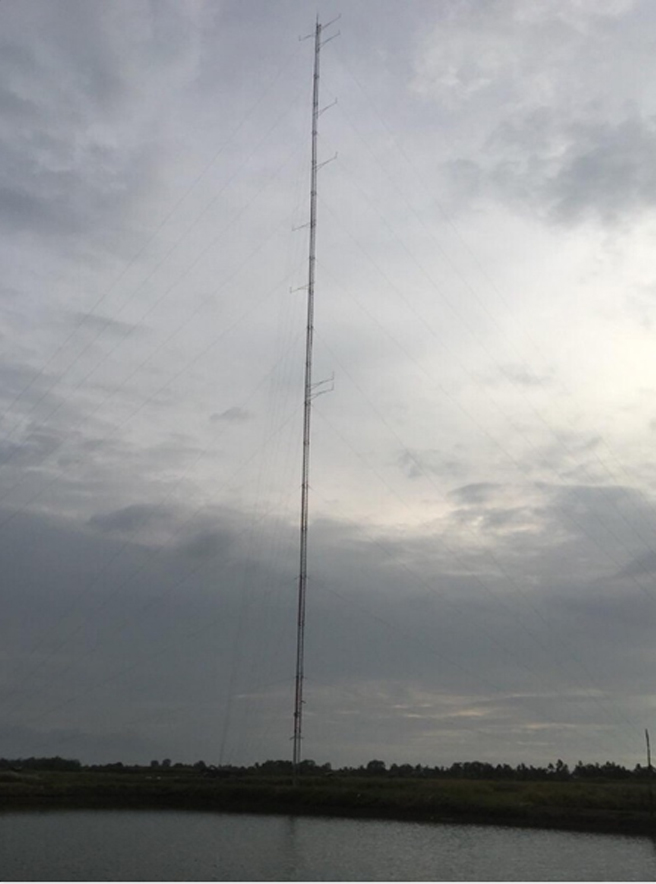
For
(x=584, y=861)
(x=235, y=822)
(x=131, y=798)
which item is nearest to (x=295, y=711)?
(x=235, y=822)

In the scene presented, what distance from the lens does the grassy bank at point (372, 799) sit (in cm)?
4669

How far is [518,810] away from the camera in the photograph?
→ 4809cm

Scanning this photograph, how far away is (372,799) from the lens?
173ft

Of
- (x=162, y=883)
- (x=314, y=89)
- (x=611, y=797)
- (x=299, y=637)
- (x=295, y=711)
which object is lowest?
(x=162, y=883)

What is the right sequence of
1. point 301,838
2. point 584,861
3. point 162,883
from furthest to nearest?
point 301,838 < point 584,861 < point 162,883

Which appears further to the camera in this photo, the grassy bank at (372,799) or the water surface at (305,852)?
the grassy bank at (372,799)

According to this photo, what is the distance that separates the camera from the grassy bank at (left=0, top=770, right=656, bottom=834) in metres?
46.7

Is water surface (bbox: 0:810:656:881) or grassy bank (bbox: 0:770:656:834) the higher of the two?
grassy bank (bbox: 0:770:656:834)

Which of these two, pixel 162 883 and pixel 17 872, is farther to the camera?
pixel 17 872

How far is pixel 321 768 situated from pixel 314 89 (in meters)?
51.4

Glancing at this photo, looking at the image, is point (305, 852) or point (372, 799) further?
point (372, 799)

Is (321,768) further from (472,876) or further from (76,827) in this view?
(472,876)

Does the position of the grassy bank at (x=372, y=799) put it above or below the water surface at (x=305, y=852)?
above

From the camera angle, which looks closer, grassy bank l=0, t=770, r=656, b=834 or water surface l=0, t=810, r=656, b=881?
water surface l=0, t=810, r=656, b=881
